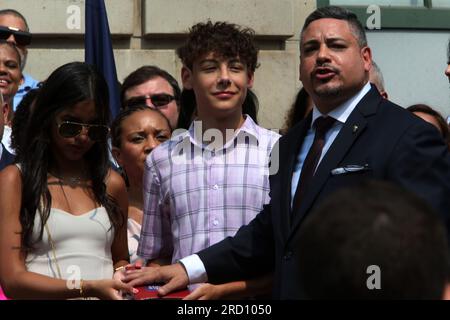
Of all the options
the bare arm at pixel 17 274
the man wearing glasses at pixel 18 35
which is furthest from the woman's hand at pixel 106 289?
the man wearing glasses at pixel 18 35

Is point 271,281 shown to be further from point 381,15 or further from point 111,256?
point 381,15

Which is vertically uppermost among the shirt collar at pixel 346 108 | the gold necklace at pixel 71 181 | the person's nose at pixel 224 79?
the person's nose at pixel 224 79

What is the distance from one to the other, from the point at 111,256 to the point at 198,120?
0.71 m

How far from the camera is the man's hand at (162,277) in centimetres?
362

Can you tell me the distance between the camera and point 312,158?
356cm

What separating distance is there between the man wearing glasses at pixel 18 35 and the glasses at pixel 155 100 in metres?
0.71

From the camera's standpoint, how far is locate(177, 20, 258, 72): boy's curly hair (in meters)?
4.41

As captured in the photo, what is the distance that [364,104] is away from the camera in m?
3.57

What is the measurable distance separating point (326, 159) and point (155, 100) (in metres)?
2.61

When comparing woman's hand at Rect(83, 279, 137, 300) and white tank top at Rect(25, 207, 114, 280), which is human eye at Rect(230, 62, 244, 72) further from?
woman's hand at Rect(83, 279, 137, 300)

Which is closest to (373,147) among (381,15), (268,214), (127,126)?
(268,214)

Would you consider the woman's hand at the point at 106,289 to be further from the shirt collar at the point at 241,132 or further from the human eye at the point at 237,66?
the human eye at the point at 237,66

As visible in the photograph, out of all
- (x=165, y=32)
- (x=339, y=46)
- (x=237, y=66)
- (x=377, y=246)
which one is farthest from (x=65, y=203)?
(x=165, y=32)

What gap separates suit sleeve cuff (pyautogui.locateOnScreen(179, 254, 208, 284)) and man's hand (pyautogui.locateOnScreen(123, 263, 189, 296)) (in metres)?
0.02
